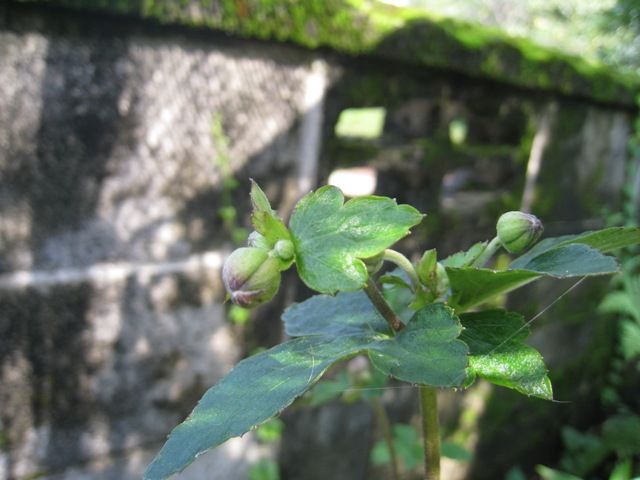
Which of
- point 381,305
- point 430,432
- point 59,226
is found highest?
point 381,305

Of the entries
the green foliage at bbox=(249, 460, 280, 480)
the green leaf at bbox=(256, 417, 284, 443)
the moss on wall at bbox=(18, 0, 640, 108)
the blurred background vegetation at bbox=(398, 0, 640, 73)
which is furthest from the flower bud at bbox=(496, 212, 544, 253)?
the blurred background vegetation at bbox=(398, 0, 640, 73)

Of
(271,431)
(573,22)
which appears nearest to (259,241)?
(271,431)

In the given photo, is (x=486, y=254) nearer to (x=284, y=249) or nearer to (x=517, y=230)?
(x=517, y=230)

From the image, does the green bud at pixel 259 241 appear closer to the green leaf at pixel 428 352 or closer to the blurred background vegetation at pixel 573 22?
the green leaf at pixel 428 352

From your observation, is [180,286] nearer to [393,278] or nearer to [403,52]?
[403,52]

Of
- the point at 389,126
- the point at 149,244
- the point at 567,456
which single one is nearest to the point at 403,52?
the point at 389,126

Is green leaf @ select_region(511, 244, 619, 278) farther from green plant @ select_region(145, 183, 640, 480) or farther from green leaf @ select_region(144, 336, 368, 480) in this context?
green leaf @ select_region(144, 336, 368, 480)
